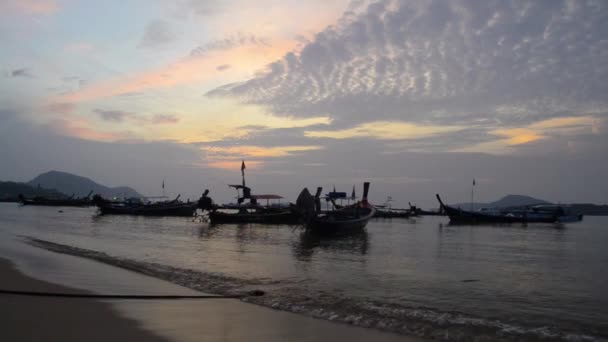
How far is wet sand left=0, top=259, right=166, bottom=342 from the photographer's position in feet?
20.5

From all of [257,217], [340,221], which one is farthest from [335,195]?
[340,221]

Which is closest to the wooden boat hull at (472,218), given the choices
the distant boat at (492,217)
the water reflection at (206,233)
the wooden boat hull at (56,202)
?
the distant boat at (492,217)

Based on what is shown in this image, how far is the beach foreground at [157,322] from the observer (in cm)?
646

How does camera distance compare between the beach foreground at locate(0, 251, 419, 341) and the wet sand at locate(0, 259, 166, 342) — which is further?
the beach foreground at locate(0, 251, 419, 341)

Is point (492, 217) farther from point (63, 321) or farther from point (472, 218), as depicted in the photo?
point (63, 321)

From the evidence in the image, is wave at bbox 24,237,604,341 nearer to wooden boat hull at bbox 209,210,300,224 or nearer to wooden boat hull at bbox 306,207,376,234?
wooden boat hull at bbox 306,207,376,234

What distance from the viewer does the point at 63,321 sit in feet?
22.9

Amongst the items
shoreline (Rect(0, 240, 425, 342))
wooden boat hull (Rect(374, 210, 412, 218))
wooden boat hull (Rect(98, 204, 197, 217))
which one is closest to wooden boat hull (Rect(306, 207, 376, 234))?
shoreline (Rect(0, 240, 425, 342))

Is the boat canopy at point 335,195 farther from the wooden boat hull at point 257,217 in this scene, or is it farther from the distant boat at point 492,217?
the distant boat at point 492,217

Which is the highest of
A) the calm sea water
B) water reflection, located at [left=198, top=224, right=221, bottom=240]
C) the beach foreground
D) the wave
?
the beach foreground

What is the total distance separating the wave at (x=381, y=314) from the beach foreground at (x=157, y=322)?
64 cm

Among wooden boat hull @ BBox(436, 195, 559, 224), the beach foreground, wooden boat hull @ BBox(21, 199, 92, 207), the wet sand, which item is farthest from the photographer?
wooden boat hull @ BBox(21, 199, 92, 207)

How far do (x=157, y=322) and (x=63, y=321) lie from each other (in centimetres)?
138

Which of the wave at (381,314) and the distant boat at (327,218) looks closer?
the wave at (381,314)
